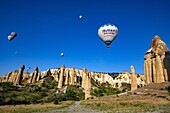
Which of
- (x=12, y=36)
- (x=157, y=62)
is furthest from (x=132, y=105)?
(x=157, y=62)

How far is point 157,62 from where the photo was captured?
59.7 m

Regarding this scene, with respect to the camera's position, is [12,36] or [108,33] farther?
[12,36]

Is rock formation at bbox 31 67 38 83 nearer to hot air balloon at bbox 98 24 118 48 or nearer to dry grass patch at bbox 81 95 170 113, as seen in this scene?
dry grass patch at bbox 81 95 170 113

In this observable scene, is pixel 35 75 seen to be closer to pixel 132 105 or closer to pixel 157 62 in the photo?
pixel 157 62

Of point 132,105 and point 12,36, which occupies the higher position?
point 12,36

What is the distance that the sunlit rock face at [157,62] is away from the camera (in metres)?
56.7

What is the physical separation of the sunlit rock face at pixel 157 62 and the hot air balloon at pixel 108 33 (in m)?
34.2

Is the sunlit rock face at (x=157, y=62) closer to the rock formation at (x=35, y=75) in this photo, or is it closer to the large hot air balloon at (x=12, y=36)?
the large hot air balloon at (x=12, y=36)

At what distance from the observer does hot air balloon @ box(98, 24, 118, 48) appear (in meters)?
28.8

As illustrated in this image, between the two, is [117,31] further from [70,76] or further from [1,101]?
[70,76]

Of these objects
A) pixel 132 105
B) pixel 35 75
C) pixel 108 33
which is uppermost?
pixel 108 33

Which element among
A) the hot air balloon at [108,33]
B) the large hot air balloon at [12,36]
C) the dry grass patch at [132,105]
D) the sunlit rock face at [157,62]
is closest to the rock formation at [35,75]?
the sunlit rock face at [157,62]

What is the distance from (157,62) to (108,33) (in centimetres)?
3783

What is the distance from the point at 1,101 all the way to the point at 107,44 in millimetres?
27937
